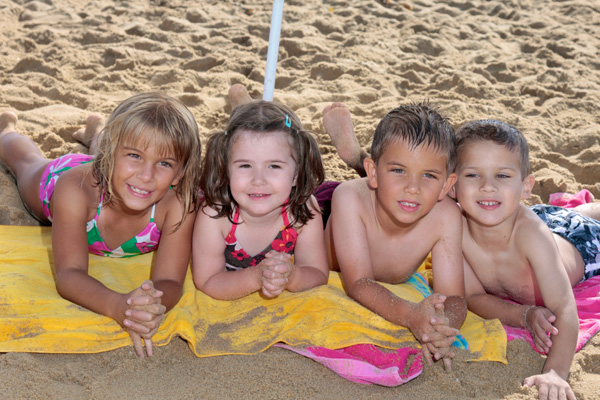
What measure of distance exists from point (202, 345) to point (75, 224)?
83 cm

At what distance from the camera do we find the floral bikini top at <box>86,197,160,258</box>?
111 inches

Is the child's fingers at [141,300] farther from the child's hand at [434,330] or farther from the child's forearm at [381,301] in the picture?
the child's hand at [434,330]

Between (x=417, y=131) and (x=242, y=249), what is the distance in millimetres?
962

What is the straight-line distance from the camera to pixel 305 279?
103 inches

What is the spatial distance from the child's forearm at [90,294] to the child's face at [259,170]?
655 millimetres

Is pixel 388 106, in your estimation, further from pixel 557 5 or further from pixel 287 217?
pixel 557 5

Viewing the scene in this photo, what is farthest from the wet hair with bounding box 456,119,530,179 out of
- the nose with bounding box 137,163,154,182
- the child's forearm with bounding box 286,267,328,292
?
the nose with bounding box 137,163,154,182

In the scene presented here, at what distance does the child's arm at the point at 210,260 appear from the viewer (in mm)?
2602

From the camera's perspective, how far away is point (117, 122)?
2.52 m

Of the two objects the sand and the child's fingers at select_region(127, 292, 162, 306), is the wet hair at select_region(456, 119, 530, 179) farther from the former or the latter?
the child's fingers at select_region(127, 292, 162, 306)

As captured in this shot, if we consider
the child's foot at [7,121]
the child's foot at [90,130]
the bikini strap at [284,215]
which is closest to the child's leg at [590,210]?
the bikini strap at [284,215]

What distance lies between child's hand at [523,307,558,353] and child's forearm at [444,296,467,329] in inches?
10.9

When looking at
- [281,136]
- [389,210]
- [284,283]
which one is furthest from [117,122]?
[389,210]

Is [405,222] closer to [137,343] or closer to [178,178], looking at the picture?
[178,178]
